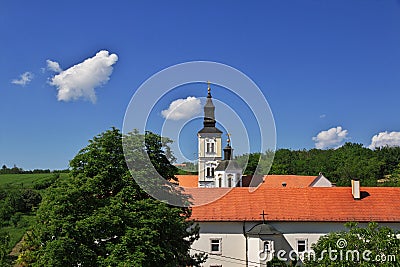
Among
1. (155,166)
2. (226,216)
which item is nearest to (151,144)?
(155,166)

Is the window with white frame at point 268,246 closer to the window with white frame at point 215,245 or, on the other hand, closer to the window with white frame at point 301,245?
the window with white frame at point 301,245

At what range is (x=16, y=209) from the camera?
44906mm

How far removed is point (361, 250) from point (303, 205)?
1473 cm

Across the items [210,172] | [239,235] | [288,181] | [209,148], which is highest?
[209,148]

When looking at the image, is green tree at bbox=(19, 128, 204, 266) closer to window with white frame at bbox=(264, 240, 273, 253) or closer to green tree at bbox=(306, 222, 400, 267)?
green tree at bbox=(306, 222, 400, 267)

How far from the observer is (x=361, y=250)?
13.9 m

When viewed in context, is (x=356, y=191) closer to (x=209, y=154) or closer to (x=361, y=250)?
(x=361, y=250)

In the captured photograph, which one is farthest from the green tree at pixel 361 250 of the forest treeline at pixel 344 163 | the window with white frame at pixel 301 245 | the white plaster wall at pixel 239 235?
the forest treeline at pixel 344 163

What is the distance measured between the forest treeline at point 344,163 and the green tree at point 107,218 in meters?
64.1

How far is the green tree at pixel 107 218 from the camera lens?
1401cm

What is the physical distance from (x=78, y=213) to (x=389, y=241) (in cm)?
933

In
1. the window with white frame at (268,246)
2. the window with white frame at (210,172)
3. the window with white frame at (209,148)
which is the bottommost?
the window with white frame at (268,246)

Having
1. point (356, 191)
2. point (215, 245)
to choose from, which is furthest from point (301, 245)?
point (356, 191)

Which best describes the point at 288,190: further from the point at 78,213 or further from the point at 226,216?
the point at 78,213
